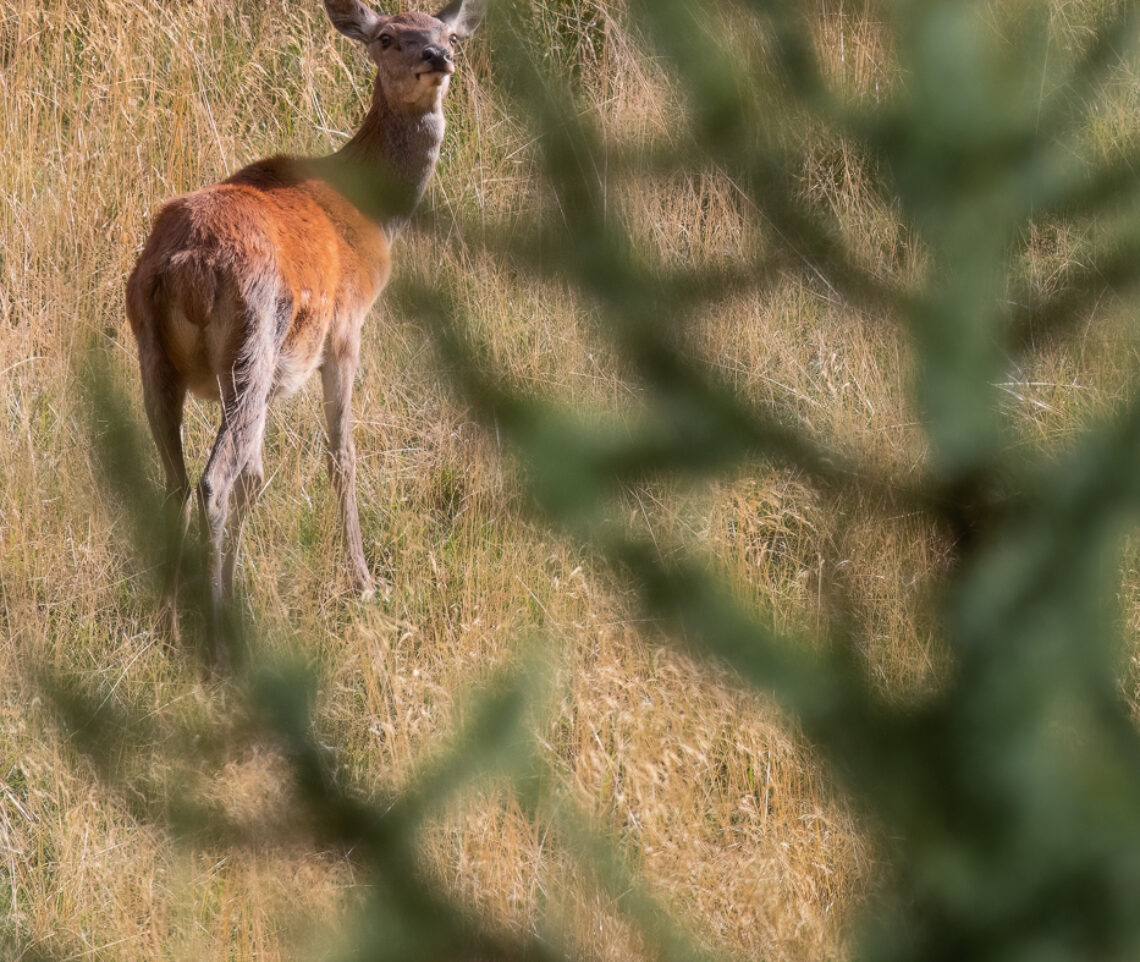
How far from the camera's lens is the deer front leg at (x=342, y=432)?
4.49 metres

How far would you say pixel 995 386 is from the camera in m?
1.35

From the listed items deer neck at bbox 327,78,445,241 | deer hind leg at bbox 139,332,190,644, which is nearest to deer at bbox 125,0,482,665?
deer hind leg at bbox 139,332,190,644

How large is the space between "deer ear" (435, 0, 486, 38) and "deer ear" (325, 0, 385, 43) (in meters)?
0.23

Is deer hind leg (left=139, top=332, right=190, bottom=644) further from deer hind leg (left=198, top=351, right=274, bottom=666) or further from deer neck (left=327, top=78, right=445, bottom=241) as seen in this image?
deer neck (left=327, top=78, right=445, bottom=241)

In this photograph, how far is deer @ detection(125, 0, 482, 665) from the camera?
159 inches

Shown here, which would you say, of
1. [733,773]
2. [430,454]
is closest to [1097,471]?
[733,773]

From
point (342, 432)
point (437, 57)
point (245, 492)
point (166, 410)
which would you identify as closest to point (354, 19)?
point (437, 57)

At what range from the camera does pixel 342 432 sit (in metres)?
4.77

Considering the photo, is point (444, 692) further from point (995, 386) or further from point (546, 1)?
point (546, 1)

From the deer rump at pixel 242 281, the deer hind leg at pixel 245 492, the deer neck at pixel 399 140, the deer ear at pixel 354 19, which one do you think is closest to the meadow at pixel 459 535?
the deer hind leg at pixel 245 492

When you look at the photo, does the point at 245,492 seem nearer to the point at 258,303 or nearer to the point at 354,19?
the point at 258,303

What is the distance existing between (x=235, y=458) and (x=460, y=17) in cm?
179

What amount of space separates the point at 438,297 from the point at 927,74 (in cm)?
52

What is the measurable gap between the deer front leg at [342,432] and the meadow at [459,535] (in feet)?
0.38
